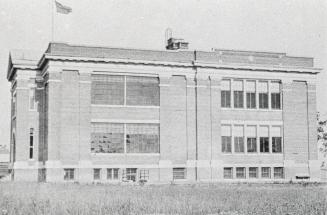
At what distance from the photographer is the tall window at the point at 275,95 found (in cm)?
4125

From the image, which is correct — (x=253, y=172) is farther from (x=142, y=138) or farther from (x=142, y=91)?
(x=142, y=91)

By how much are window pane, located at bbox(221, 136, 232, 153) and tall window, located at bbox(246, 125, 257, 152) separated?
1.42 meters

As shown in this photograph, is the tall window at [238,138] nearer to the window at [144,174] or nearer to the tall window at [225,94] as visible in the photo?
the tall window at [225,94]

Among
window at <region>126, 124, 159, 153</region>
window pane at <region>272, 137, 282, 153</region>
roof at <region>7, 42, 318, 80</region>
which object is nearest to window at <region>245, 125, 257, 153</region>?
window pane at <region>272, 137, 282, 153</region>

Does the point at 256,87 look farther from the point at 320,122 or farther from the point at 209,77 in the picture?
the point at 320,122

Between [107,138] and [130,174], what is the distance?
2.95m

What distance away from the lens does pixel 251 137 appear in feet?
→ 134

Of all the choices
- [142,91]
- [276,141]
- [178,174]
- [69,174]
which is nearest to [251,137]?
[276,141]

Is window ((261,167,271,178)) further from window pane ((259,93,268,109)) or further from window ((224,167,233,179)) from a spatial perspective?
window pane ((259,93,268,109))

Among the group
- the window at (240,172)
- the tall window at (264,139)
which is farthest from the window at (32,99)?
the tall window at (264,139)

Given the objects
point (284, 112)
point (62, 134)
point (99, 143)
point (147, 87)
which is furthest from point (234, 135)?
point (62, 134)

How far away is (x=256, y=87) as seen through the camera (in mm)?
40781

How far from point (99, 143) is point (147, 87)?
A: 5.09 m

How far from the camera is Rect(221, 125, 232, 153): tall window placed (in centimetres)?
4003
